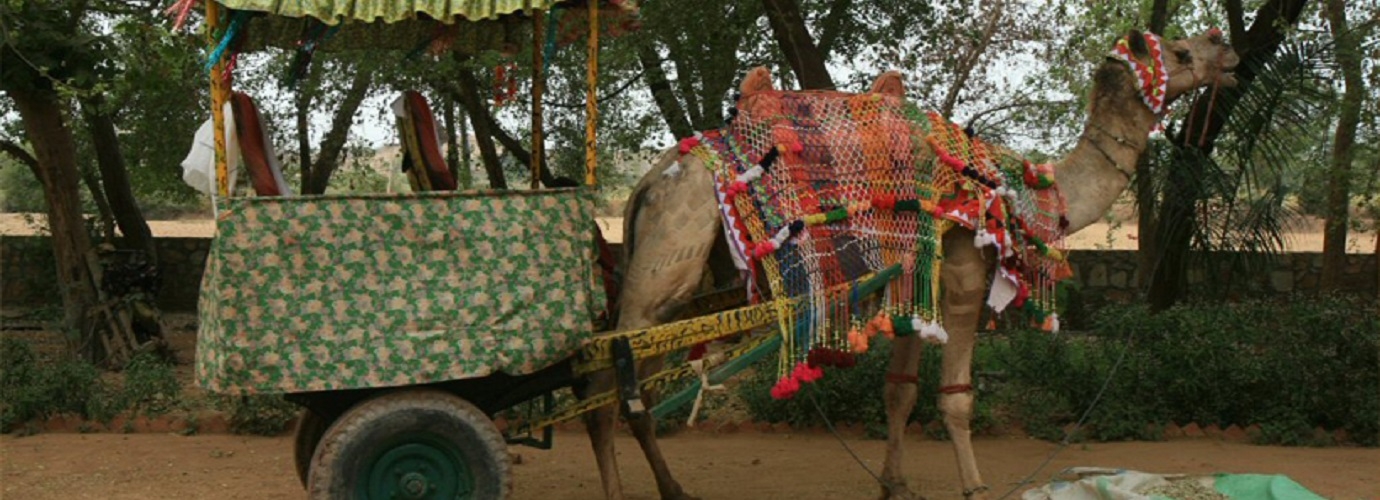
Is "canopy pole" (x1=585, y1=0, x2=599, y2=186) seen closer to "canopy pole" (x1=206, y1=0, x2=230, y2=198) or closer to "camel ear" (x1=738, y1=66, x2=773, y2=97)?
"camel ear" (x1=738, y1=66, x2=773, y2=97)

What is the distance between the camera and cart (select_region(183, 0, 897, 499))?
5.85m

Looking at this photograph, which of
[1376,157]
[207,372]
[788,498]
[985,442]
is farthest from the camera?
[1376,157]

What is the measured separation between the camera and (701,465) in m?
9.02

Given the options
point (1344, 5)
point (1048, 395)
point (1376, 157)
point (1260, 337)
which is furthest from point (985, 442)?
point (1344, 5)

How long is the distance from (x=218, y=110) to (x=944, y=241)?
133 inches

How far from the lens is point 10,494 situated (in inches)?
321

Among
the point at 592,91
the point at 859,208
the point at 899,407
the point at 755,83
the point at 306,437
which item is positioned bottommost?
the point at 306,437

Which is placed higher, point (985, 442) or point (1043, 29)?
point (1043, 29)

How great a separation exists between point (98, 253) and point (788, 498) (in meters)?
8.85

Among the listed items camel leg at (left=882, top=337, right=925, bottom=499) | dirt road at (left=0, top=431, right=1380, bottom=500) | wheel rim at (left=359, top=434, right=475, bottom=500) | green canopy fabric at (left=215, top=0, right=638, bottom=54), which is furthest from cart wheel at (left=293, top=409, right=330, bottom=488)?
camel leg at (left=882, top=337, right=925, bottom=499)

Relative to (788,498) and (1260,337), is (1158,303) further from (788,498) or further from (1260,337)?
(788,498)

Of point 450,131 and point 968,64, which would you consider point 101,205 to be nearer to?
point 450,131

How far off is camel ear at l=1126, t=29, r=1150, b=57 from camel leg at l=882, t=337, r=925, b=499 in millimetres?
1796

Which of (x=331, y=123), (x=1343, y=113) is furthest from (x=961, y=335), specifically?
(x=331, y=123)
